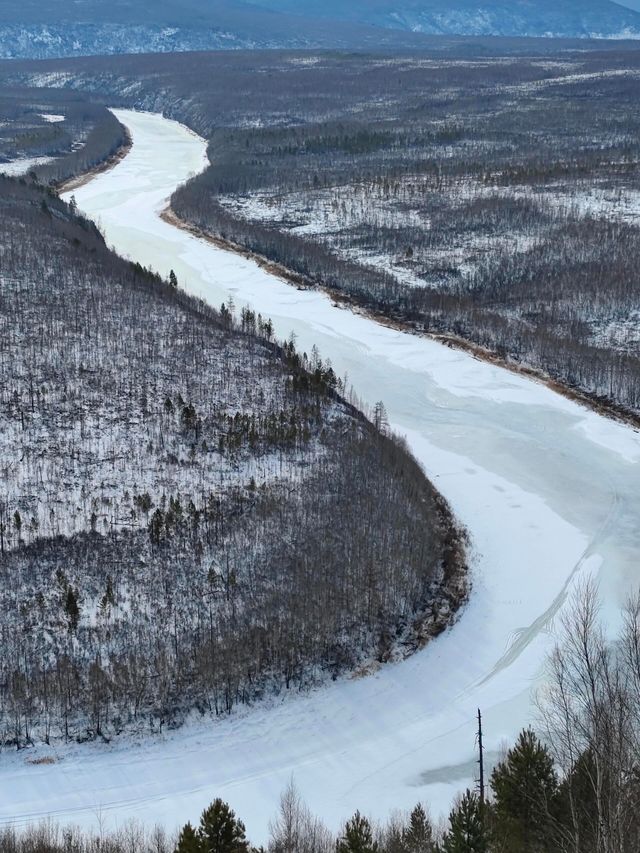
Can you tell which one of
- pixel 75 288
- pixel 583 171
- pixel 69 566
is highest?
pixel 583 171

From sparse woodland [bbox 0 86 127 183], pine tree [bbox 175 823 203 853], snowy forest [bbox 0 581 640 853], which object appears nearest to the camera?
snowy forest [bbox 0 581 640 853]

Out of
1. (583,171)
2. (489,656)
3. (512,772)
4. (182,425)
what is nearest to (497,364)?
(182,425)

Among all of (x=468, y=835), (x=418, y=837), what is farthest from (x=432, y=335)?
(x=468, y=835)

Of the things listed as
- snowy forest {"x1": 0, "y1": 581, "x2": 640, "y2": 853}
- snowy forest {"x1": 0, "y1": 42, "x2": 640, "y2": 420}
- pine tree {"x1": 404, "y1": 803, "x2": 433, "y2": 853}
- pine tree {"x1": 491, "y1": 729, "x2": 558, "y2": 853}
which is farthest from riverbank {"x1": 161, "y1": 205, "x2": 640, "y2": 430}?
pine tree {"x1": 404, "y1": 803, "x2": 433, "y2": 853}

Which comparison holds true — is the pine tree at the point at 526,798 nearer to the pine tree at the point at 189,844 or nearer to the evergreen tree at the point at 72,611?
the pine tree at the point at 189,844

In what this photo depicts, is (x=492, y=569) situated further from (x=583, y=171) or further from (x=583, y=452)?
(x=583, y=171)

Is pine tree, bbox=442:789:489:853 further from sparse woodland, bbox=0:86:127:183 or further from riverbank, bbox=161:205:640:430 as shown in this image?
sparse woodland, bbox=0:86:127:183
